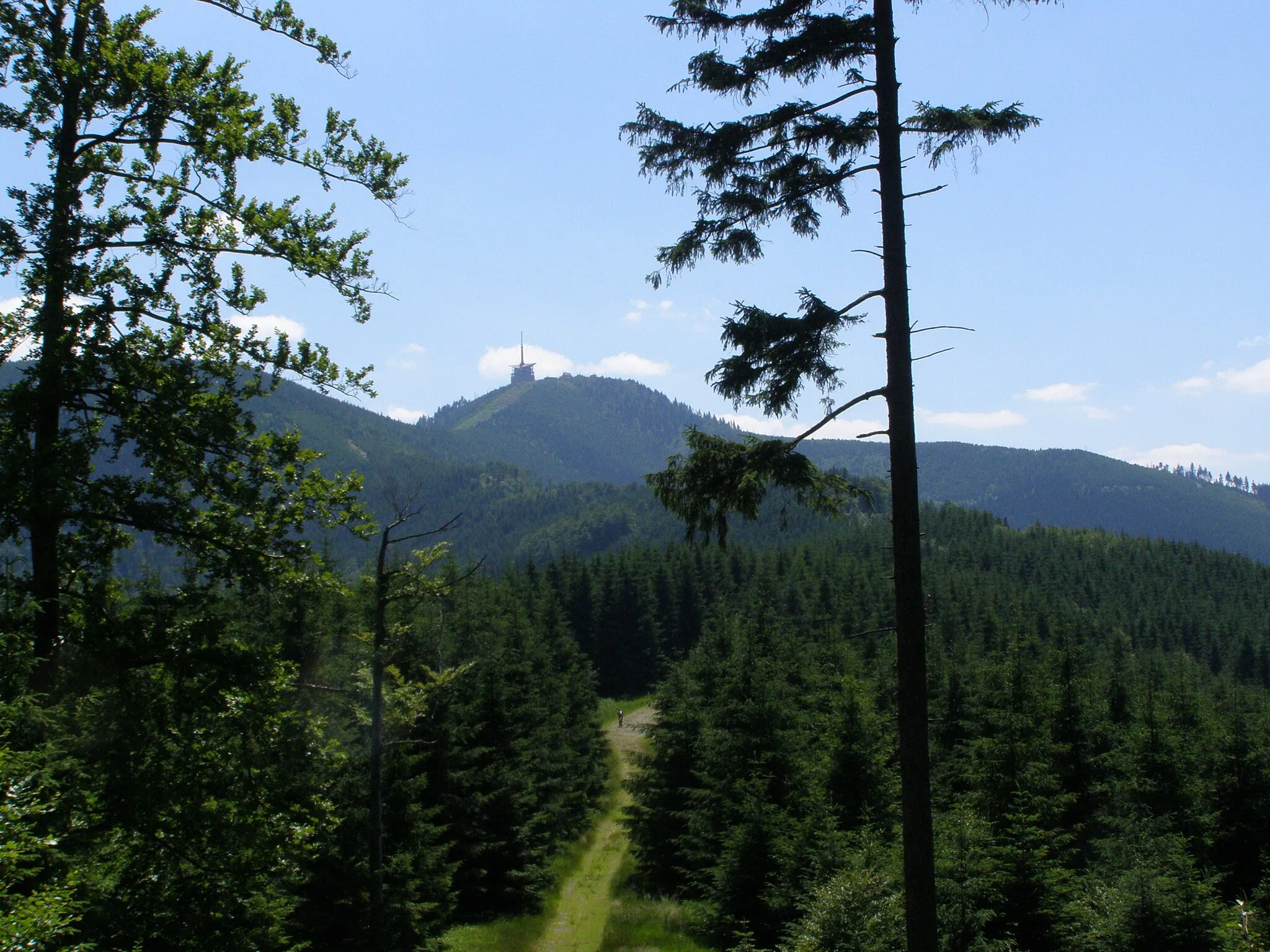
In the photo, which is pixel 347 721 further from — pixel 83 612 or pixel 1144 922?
pixel 1144 922

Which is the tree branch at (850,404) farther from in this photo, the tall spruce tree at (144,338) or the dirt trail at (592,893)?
the dirt trail at (592,893)

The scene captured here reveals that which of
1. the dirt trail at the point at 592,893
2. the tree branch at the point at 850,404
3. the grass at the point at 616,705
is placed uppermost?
the tree branch at the point at 850,404

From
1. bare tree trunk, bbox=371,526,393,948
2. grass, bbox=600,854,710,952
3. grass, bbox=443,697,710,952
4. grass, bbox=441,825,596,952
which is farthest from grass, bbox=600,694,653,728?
bare tree trunk, bbox=371,526,393,948

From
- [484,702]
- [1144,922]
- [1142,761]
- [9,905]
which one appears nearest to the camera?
[9,905]

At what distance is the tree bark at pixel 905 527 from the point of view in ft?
27.9

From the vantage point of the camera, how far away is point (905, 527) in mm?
9023

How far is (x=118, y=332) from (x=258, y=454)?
5.84 ft

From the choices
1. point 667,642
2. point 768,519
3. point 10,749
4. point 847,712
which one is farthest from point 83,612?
point 768,519

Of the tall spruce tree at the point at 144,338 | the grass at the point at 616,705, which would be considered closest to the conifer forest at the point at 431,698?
the tall spruce tree at the point at 144,338

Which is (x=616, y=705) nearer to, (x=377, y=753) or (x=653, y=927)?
(x=653, y=927)

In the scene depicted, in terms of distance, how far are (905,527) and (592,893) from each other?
29290mm

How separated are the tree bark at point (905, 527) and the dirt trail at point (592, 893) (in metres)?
20.1

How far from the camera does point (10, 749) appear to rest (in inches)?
298

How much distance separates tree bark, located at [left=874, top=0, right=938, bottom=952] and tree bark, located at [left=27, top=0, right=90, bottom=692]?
8.13m
